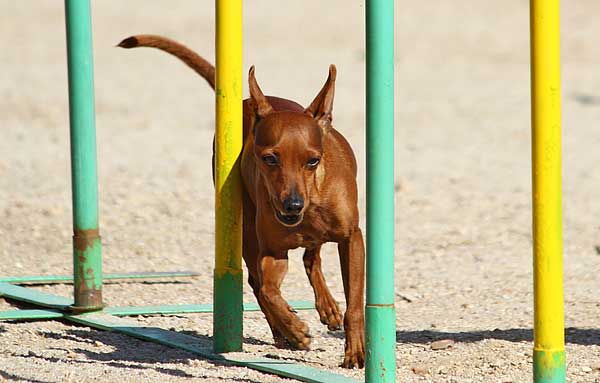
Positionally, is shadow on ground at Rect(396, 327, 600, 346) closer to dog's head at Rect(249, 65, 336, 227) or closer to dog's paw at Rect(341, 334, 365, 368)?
dog's paw at Rect(341, 334, 365, 368)

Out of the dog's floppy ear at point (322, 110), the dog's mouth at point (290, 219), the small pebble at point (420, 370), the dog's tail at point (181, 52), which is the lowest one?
the small pebble at point (420, 370)

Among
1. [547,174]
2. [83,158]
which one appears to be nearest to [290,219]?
[547,174]

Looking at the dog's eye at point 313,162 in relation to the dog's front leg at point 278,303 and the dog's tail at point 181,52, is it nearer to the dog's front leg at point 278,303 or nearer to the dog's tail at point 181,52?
the dog's front leg at point 278,303

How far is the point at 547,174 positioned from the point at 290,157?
4.24ft

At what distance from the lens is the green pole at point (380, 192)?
13.6 ft

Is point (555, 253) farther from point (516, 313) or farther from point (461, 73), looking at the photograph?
point (461, 73)

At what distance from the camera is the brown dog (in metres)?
4.89

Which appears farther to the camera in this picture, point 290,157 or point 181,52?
point 181,52

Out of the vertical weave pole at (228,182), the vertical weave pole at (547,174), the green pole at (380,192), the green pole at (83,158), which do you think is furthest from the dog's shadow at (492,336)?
the vertical weave pole at (547,174)

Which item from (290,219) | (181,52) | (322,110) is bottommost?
(290,219)

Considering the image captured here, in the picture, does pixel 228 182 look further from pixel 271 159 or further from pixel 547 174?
pixel 547 174

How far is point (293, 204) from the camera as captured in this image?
188 inches

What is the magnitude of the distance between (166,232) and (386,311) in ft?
16.2

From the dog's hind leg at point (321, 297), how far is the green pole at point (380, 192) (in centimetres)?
128
